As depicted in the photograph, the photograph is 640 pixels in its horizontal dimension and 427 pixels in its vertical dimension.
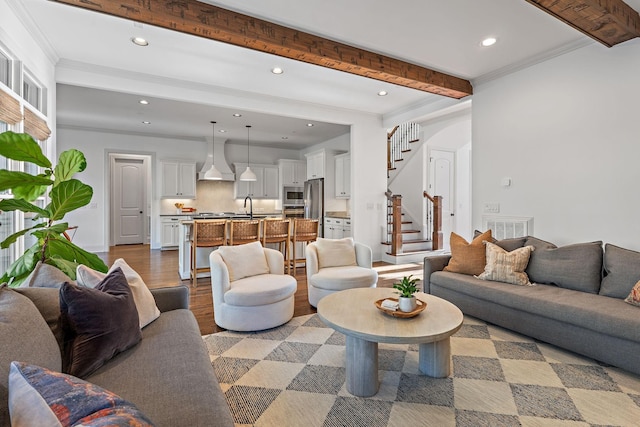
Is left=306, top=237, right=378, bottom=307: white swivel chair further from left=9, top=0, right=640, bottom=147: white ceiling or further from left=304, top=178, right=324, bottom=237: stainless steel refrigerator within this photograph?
left=304, top=178, right=324, bottom=237: stainless steel refrigerator

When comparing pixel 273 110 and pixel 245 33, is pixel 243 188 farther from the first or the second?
pixel 245 33

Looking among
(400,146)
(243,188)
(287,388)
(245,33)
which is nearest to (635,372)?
(287,388)

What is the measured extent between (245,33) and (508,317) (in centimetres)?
345

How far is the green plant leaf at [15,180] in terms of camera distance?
187cm

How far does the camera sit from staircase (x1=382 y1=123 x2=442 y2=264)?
20.0ft

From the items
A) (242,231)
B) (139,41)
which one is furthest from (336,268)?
(139,41)

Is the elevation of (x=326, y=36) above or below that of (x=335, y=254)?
above

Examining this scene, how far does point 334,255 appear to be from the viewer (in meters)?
3.75

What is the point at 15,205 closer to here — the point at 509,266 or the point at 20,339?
the point at 20,339

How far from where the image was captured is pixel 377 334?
185 centimetres

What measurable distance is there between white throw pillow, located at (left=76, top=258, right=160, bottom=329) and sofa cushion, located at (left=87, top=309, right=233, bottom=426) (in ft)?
0.37

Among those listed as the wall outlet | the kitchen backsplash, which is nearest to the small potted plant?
the wall outlet

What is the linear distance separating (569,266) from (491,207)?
59.1 inches

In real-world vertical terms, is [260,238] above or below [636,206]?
below
